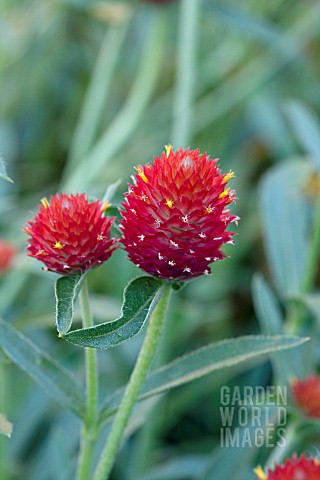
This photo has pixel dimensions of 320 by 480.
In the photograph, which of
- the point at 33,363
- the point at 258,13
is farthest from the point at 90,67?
the point at 33,363

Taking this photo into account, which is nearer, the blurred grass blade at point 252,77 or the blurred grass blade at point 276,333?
the blurred grass blade at point 276,333

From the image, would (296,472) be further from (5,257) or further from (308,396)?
(5,257)

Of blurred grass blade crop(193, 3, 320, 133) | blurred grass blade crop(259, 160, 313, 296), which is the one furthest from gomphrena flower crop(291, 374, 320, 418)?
blurred grass blade crop(193, 3, 320, 133)

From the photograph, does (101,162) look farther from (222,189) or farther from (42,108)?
(222,189)

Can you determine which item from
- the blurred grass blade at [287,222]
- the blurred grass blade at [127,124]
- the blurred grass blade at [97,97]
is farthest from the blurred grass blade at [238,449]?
the blurred grass blade at [97,97]

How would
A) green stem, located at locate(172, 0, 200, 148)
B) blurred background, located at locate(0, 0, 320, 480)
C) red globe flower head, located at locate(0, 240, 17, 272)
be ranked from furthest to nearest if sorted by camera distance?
1. green stem, located at locate(172, 0, 200, 148)
2. blurred background, located at locate(0, 0, 320, 480)
3. red globe flower head, located at locate(0, 240, 17, 272)

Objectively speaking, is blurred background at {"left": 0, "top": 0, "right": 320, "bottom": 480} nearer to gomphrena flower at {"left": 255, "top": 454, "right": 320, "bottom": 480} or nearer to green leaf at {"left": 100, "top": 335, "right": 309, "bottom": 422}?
green leaf at {"left": 100, "top": 335, "right": 309, "bottom": 422}

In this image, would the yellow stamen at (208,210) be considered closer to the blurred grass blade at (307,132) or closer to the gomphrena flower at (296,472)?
the gomphrena flower at (296,472)
